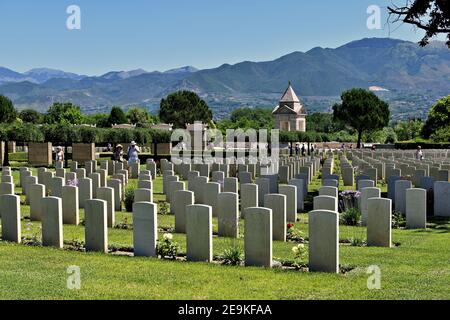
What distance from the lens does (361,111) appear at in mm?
102938

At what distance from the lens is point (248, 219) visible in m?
11.3

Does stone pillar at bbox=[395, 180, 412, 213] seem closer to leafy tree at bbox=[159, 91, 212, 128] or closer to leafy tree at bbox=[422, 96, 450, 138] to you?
leafy tree at bbox=[422, 96, 450, 138]

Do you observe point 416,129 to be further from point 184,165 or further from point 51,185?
point 51,185

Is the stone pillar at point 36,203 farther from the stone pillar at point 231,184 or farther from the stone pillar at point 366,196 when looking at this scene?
the stone pillar at point 366,196

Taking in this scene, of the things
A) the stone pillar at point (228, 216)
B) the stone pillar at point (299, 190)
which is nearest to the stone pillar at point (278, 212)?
the stone pillar at point (228, 216)

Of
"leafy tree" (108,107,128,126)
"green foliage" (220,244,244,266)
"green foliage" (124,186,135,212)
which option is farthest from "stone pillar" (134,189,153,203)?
"leafy tree" (108,107,128,126)

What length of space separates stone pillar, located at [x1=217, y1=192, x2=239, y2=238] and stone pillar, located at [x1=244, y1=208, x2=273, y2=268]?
3.18 meters

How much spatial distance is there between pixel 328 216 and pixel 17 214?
6711mm

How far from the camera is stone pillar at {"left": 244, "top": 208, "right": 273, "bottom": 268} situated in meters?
11.1

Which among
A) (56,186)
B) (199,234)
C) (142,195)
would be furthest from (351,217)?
(56,186)

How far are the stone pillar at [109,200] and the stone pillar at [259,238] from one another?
577cm

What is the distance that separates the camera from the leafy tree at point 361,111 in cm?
10300

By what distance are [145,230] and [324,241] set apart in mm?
3372

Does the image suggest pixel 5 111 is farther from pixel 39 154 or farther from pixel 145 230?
pixel 145 230
